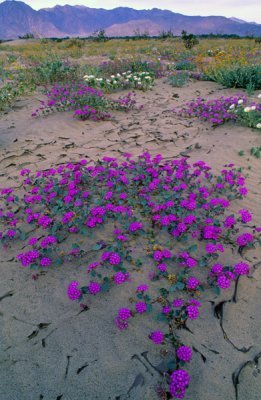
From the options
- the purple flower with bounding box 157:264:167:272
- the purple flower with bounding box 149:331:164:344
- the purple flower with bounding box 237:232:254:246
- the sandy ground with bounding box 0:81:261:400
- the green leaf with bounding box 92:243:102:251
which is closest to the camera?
the sandy ground with bounding box 0:81:261:400

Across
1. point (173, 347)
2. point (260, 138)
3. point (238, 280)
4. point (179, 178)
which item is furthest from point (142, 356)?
point (260, 138)

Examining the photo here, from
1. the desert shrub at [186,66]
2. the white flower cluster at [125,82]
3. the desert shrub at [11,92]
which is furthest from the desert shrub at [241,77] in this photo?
the desert shrub at [11,92]

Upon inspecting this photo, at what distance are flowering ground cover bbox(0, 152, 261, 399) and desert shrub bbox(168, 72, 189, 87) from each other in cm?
603

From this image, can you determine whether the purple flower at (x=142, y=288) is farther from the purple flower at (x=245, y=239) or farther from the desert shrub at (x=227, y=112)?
the desert shrub at (x=227, y=112)

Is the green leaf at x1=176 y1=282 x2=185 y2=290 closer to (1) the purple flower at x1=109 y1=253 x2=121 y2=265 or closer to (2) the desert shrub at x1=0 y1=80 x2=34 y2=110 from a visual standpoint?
(1) the purple flower at x1=109 y1=253 x2=121 y2=265

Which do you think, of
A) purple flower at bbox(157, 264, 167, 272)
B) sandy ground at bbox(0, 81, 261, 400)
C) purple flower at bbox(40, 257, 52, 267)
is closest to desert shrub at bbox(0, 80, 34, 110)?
sandy ground at bbox(0, 81, 261, 400)

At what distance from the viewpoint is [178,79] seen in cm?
964

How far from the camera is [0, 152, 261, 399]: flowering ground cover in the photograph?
2.29 metres

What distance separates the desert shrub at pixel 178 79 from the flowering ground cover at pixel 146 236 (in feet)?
19.8

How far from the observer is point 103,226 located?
10.7 feet

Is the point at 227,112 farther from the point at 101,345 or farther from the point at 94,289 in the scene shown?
the point at 101,345

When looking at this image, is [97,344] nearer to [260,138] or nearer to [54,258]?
[54,258]

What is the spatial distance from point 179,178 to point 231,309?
2.01 meters

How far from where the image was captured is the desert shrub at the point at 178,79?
9.41m
